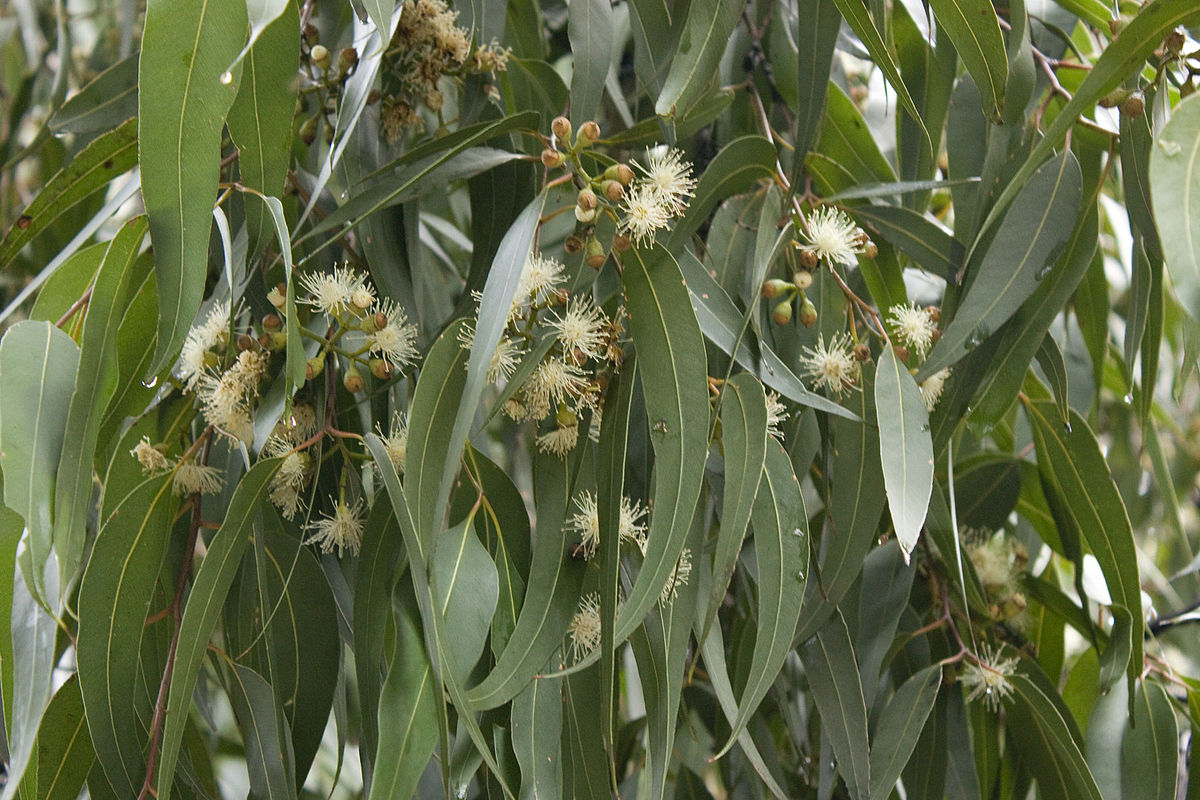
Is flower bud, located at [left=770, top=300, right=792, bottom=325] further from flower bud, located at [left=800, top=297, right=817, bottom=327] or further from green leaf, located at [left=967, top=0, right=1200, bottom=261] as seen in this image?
green leaf, located at [left=967, top=0, right=1200, bottom=261]

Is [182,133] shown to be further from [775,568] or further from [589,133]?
[775,568]

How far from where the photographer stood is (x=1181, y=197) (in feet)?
1.69

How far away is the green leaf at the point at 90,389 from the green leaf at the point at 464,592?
22 cm

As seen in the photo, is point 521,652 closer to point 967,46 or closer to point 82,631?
point 82,631

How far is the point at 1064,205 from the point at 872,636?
39 centimetres

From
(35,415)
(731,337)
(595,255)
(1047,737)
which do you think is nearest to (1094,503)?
(1047,737)

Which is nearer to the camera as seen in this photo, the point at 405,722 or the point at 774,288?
the point at 405,722

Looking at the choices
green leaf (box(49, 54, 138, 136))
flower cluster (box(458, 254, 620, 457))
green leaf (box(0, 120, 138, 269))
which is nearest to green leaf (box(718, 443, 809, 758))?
flower cluster (box(458, 254, 620, 457))

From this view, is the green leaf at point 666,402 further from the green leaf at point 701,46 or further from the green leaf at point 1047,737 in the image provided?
the green leaf at point 1047,737

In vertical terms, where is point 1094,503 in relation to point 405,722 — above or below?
above

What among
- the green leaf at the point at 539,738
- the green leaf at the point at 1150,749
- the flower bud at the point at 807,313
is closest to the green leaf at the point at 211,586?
the green leaf at the point at 539,738

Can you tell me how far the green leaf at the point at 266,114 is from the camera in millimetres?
677

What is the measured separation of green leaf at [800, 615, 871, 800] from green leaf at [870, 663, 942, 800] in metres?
0.04

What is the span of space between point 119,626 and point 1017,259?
69 centimetres
